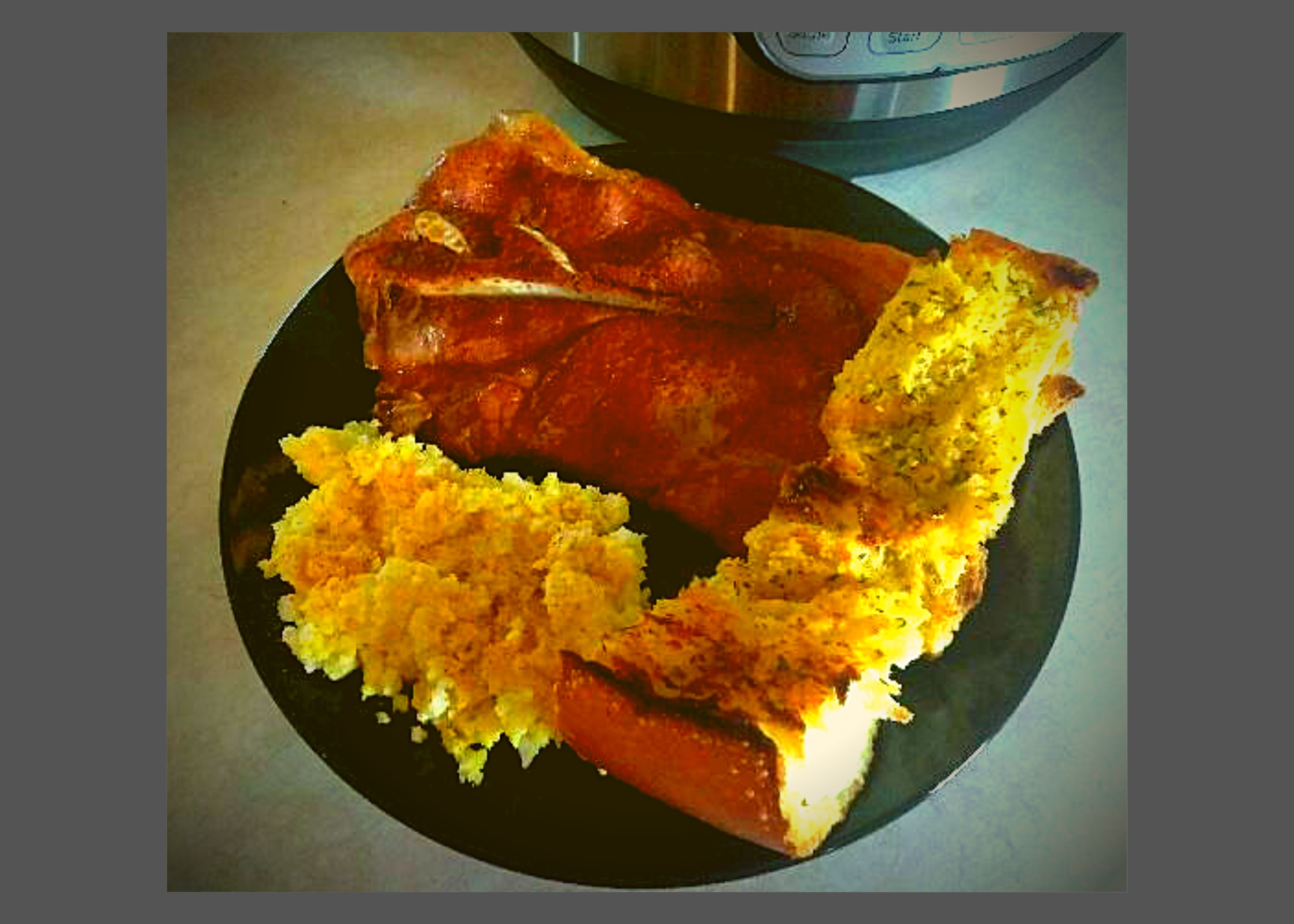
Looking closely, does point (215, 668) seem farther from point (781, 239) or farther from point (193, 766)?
point (781, 239)

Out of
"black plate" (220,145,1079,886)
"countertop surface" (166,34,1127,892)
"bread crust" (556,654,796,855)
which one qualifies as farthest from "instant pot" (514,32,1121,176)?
"bread crust" (556,654,796,855)

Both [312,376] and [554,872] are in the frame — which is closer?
[554,872]

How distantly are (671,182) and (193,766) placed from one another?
60 centimetres

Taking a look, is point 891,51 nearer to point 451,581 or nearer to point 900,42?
point 900,42

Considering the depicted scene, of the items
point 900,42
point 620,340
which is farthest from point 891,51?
point 620,340

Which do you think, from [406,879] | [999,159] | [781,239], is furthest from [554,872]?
[999,159]

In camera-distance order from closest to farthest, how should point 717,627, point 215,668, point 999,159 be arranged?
1. point 717,627
2. point 215,668
3. point 999,159

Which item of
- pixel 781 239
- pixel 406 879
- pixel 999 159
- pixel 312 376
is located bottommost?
pixel 406 879

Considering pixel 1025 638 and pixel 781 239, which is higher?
pixel 781 239

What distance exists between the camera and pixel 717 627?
0.73 m

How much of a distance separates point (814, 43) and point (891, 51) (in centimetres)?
6

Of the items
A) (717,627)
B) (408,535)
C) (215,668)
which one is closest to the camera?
(717,627)

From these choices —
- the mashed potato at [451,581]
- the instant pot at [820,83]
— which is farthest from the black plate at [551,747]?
the instant pot at [820,83]

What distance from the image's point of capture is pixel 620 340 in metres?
0.88
